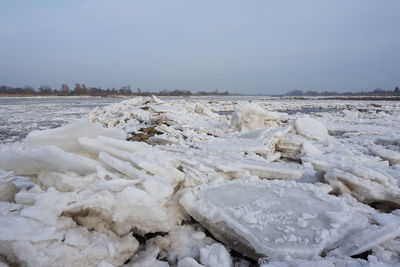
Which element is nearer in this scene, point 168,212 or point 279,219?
point 279,219

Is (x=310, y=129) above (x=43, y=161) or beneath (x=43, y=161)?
beneath

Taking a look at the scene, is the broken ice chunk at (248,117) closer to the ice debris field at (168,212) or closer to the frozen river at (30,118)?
the ice debris field at (168,212)

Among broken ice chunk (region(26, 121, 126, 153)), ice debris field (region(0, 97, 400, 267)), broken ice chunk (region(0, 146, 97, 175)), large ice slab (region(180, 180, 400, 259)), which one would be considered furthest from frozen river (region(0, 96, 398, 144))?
large ice slab (region(180, 180, 400, 259))

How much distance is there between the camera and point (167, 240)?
1.73 m

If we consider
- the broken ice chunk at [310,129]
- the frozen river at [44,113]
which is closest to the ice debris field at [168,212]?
the broken ice chunk at [310,129]

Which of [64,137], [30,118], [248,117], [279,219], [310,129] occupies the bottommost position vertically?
[30,118]

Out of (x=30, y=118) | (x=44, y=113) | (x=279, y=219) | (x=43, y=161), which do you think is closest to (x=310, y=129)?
(x=279, y=219)

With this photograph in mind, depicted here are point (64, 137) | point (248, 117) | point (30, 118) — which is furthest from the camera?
point (30, 118)

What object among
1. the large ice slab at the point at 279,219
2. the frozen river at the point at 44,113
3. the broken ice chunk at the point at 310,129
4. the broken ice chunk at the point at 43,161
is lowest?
the frozen river at the point at 44,113

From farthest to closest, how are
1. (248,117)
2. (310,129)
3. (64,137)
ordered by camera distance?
(248,117)
(310,129)
(64,137)

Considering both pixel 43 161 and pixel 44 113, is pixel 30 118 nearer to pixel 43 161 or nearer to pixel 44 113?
pixel 44 113

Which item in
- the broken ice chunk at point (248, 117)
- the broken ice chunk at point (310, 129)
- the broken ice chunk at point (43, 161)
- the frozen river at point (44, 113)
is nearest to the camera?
the broken ice chunk at point (43, 161)

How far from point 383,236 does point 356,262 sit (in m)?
0.34

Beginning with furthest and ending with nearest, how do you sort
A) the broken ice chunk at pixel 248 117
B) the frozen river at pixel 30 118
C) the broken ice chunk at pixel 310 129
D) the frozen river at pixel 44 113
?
the frozen river at pixel 44 113 < the frozen river at pixel 30 118 < the broken ice chunk at pixel 248 117 < the broken ice chunk at pixel 310 129
